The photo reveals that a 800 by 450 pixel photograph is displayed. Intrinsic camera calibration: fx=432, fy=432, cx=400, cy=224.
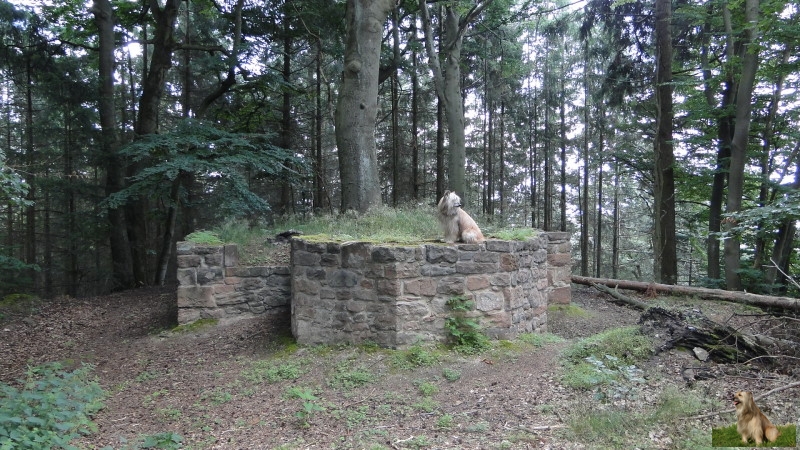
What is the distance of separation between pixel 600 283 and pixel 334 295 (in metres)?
7.25

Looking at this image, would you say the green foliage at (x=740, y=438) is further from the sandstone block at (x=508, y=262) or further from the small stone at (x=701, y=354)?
the sandstone block at (x=508, y=262)

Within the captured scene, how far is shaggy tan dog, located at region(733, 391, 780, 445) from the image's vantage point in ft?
6.07

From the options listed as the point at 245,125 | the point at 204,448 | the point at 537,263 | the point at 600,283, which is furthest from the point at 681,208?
the point at 204,448

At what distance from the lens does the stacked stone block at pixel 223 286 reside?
725cm

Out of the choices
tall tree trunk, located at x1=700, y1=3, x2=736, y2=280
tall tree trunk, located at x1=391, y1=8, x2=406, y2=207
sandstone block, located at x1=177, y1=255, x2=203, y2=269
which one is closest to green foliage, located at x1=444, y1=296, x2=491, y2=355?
sandstone block, located at x1=177, y1=255, x2=203, y2=269

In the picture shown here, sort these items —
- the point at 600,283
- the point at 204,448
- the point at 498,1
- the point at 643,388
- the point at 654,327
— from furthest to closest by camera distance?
1. the point at 498,1
2. the point at 600,283
3. the point at 654,327
4. the point at 643,388
5. the point at 204,448

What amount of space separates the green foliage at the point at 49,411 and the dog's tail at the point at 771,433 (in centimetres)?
456

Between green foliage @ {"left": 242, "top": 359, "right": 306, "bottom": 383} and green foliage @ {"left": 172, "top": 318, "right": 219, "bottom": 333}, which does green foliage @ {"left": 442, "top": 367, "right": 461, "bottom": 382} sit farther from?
green foliage @ {"left": 172, "top": 318, "right": 219, "bottom": 333}

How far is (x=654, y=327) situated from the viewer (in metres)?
5.50

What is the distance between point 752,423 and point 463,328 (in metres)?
3.90

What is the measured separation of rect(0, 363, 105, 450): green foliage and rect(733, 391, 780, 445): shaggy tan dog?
177 inches

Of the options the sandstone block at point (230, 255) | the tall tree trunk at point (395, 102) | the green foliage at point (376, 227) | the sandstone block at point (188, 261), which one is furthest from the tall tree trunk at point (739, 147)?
the sandstone block at point (188, 261)

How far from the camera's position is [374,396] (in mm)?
4691

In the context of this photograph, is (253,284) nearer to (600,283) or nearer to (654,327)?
(654,327)
